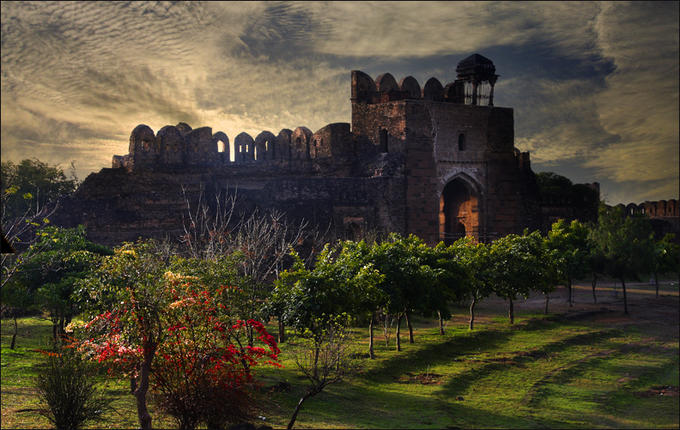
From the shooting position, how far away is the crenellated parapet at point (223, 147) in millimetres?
27250

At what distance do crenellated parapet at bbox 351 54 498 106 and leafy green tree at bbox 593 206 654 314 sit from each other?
30.8ft

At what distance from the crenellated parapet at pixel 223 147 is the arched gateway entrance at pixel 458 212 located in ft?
19.8

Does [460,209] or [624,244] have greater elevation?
[460,209]

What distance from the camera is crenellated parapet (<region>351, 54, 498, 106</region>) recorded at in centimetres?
2897

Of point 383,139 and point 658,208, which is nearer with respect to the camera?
point 383,139

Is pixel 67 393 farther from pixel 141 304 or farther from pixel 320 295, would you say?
pixel 320 295

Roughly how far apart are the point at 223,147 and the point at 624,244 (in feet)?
59.8

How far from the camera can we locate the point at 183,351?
8.30 meters

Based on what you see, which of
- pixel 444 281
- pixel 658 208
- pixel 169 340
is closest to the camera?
pixel 169 340

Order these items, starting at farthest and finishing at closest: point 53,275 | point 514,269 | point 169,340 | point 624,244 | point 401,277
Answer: point 624,244 < point 514,269 < point 401,277 < point 53,275 < point 169,340

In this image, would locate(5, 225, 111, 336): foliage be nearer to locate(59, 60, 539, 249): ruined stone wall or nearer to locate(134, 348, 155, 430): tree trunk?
locate(134, 348, 155, 430): tree trunk

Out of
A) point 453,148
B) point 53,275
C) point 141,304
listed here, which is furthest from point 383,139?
point 141,304

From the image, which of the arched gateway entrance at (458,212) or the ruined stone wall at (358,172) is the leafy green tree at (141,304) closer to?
the ruined stone wall at (358,172)

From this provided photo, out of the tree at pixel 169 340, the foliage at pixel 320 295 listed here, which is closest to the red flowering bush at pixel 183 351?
the tree at pixel 169 340
